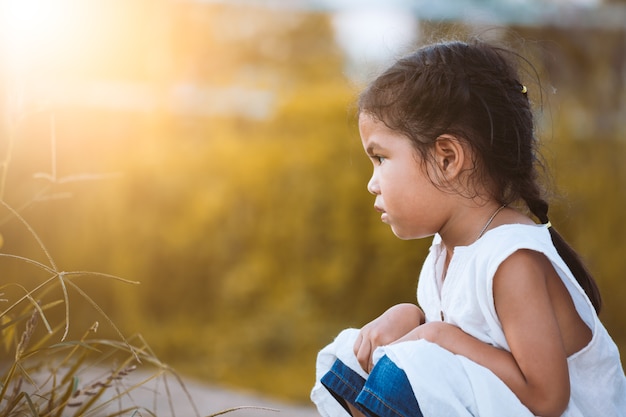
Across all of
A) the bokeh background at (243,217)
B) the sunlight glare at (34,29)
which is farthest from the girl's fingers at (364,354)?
the bokeh background at (243,217)

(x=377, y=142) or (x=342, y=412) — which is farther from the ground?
(x=377, y=142)

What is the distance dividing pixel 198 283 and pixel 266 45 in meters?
4.16

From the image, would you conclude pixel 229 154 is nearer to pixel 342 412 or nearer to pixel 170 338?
pixel 170 338

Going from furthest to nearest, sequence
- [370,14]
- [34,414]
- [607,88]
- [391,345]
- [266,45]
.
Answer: [266,45] → [370,14] → [607,88] → [391,345] → [34,414]

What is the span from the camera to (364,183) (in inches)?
212

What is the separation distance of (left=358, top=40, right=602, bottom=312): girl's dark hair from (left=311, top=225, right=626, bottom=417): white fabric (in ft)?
0.50

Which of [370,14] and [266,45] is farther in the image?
[266,45]

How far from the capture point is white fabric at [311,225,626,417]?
179cm

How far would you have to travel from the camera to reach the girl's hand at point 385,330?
2.05 meters

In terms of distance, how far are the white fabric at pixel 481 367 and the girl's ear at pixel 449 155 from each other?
0.17 meters

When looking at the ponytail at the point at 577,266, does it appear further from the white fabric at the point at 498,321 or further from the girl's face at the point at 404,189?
the girl's face at the point at 404,189

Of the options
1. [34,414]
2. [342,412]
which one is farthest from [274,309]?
[34,414]

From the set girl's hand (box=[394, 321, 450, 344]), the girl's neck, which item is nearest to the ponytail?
the girl's neck

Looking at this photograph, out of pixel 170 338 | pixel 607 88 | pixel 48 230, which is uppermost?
pixel 607 88
